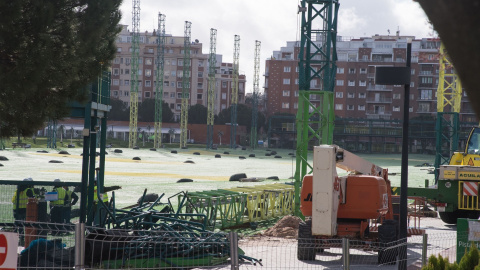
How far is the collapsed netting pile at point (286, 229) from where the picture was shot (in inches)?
727

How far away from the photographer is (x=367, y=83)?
5241 inches

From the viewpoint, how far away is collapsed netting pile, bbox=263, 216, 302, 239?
727 inches

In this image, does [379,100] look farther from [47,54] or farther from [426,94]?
[47,54]

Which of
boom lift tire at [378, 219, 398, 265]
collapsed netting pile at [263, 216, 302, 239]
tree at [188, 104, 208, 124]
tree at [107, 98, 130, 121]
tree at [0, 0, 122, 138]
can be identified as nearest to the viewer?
tree at [0, 0, 122, 138]

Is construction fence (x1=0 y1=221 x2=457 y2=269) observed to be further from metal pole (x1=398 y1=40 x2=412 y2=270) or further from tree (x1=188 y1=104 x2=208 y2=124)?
tree (x1=188 y1=104 x2=208 y2=124)

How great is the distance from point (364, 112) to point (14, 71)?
126 m

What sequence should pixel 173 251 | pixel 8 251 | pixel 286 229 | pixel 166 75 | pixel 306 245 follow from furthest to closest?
pixel 166 75, pixel 286 229, pixel 306 245, pixel 173 251, pixel 8 251

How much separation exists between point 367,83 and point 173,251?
4883 inches

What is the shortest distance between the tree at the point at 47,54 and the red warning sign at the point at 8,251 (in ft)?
11.0

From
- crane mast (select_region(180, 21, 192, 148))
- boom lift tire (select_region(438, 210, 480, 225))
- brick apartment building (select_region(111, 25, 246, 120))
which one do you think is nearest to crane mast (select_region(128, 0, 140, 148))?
crane mast (select_region(180, 21, 192, 148))

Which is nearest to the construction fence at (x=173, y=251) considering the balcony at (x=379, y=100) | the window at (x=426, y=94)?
the window at (x=426, y=94)

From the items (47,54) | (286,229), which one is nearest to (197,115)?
(286,229)

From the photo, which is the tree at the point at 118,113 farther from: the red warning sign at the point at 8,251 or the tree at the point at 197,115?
the red warning sign at the point at 8,251

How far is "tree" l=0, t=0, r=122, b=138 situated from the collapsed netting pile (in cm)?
842
